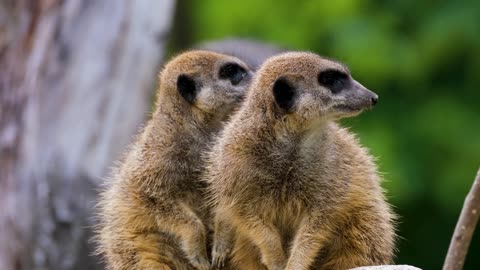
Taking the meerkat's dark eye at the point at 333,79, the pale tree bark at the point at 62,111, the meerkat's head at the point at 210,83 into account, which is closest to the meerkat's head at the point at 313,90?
the meerkat's dark eye at the point at 333,79

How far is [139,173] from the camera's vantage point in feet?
24.1

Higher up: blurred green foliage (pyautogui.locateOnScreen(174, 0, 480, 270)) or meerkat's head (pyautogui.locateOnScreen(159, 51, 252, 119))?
meerkat's head (pyautogui.locateOnScreen(159, 51, 252, 119))

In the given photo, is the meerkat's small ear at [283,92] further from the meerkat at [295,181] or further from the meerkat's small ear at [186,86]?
the meerkat's small ear at [186,86]

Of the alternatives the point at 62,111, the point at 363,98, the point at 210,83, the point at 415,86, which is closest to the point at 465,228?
the point at 363,98

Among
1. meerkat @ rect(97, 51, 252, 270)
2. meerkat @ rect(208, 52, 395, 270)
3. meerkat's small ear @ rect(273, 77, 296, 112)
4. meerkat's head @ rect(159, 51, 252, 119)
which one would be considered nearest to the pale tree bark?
meerkat @ rect(97, 51, 252, 270)

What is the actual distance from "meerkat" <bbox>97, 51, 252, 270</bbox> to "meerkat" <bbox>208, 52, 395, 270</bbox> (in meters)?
0.27

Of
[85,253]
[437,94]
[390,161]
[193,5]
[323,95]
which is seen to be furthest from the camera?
[193,5]

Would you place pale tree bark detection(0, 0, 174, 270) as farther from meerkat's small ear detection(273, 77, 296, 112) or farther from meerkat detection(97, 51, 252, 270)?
meerkat's small ear detection(273, 77, 296, 112)

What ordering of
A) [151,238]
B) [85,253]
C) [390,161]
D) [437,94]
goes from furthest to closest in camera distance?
[437,94]
[390,161]
[85,253]
[151,238]

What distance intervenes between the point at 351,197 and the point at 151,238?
1178 millimetres

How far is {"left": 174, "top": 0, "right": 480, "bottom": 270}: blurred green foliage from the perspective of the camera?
13188 mm

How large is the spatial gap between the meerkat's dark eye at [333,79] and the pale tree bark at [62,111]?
3.05 m

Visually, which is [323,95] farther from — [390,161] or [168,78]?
[390,161]

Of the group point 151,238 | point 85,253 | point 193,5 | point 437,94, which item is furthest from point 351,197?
point 193,5
